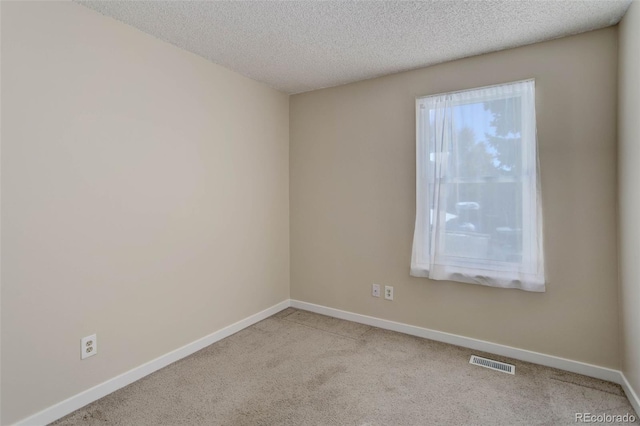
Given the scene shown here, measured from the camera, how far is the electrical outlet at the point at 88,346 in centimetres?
198

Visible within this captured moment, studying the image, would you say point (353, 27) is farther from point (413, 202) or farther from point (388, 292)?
point (388, 292)

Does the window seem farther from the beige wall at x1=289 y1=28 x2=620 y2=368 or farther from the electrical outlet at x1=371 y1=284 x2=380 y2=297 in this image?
the electrical outlet at x1=371 y1=284 x2=380 y2=297

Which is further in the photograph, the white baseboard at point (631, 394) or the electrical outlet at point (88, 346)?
the electrical outlet at point (88, 346)

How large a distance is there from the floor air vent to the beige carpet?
0.06 m

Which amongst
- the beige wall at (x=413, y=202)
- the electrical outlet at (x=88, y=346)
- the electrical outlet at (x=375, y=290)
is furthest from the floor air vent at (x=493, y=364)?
the electrical outlet at (x=88, y=346)

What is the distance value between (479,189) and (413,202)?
0.56 metres

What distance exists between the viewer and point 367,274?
3.23 meters

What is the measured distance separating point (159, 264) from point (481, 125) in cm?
265

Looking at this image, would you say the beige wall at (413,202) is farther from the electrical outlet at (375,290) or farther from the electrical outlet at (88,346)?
the electrical outlet at (88,346)

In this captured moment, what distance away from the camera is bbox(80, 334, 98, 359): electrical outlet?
1981 millimetres

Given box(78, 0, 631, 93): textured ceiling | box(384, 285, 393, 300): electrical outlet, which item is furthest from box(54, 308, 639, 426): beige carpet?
box(78, 0, 631, 93): textured ceiling

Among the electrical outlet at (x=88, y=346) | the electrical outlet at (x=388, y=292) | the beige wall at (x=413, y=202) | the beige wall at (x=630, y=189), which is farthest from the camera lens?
the electrical outlet at (x=388, y=292)

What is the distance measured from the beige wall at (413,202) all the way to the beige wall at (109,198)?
757mm

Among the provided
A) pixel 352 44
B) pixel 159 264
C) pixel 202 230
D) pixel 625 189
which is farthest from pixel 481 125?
pixel 159 264
